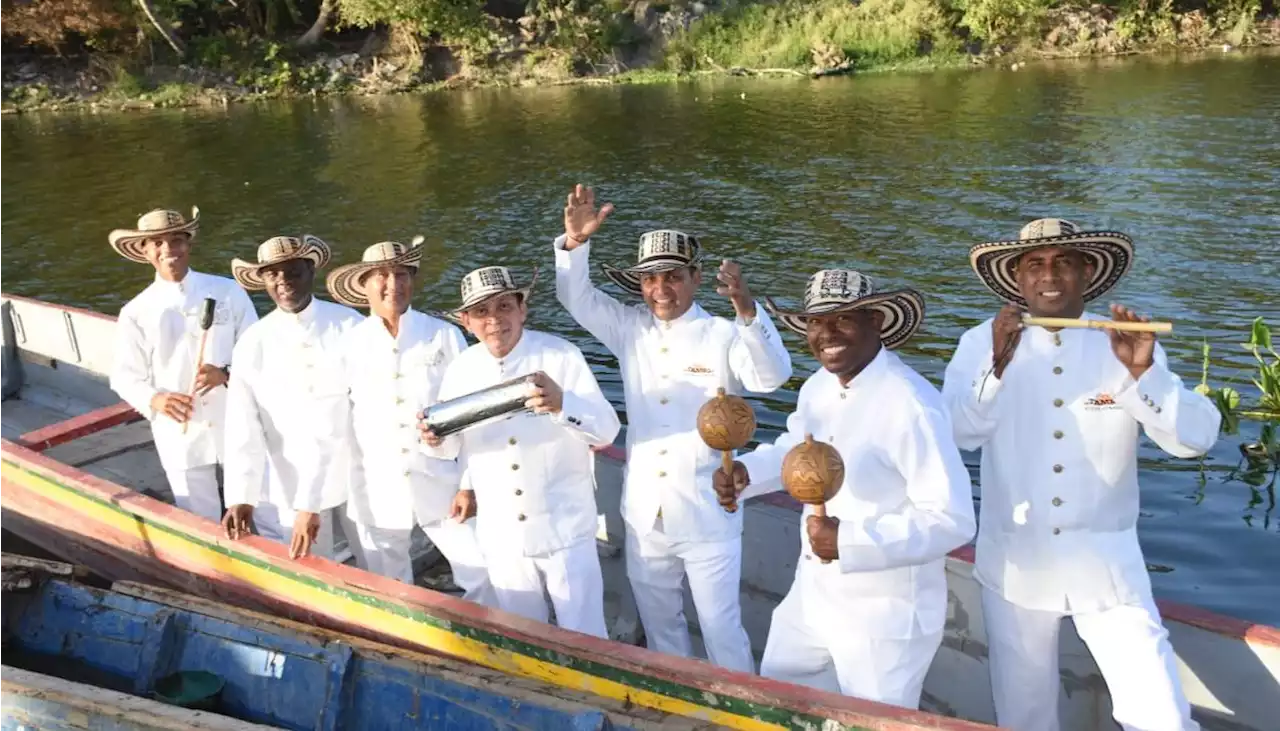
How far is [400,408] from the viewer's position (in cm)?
570

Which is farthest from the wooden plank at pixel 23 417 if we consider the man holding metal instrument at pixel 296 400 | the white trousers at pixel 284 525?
the man holding metal instrument at pixel 296 400

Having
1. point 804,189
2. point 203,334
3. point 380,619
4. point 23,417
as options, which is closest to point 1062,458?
point 380,619

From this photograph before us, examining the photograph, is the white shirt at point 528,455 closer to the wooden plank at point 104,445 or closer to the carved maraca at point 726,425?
the carved maraca at point 726,425

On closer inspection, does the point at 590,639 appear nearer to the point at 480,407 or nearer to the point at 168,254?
the point at 480,407

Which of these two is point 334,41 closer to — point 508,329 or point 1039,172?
point 1039,172

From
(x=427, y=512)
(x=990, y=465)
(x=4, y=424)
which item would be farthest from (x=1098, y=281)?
(x=4, y=424)

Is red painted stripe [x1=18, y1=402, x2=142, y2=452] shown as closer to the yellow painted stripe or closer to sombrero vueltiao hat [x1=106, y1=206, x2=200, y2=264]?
the yellow painted stripe

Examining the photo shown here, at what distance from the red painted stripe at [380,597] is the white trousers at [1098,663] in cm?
53

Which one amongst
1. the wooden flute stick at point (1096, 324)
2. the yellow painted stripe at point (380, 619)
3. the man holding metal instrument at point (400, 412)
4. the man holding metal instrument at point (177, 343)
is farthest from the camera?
the man holding metal instrument at point (177, 343)

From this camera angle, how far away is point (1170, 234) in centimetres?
1639

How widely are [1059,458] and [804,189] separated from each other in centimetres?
1799

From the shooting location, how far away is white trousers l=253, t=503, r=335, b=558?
20.9 feet

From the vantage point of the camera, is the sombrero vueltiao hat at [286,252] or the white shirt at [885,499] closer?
the white shirt at [885,499]

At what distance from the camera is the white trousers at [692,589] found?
5.18 metres
